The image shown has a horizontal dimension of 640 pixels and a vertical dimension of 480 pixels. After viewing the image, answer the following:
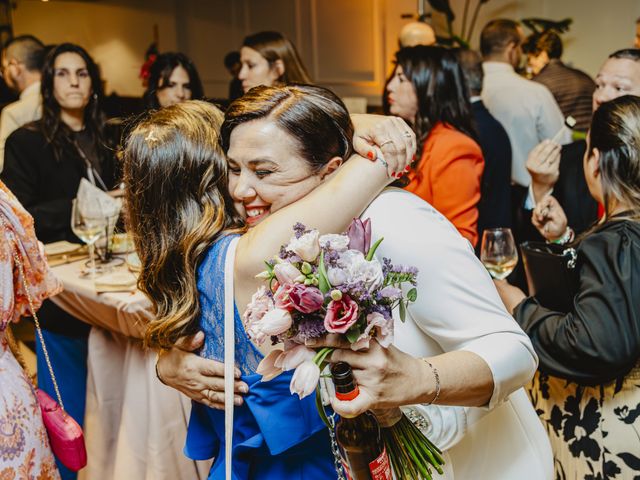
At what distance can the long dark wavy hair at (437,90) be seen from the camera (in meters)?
2.88

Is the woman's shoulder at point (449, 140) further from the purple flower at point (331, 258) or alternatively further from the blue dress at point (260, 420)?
the purple flower at point (331, 258)

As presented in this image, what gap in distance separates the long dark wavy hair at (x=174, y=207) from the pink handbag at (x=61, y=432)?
470 millimetres

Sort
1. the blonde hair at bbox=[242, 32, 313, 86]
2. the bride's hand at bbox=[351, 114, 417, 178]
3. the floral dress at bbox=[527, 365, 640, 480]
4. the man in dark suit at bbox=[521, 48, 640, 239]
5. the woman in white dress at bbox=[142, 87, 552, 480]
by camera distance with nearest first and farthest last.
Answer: the woman in white dress at bbox=[142, 87, 552, 480] < the bride's hand at bbox=[351, 114, 417, 178] < the floral dress at bbox=[527, 365, 640, 480] < the man in dark suit at bbox=[521, 48, 640, 239] < the blonde hair at bbox=[242, 32, 313, 86]

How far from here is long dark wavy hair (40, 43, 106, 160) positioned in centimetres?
317

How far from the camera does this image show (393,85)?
3.02 metres

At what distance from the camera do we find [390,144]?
49.4 inches

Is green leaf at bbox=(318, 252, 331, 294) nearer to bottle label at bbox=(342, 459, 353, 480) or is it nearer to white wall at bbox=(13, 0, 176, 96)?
bottle label at bbox=(342, 459, 353, 480)

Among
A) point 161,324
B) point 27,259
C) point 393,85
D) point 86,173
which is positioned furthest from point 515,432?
point 86,173

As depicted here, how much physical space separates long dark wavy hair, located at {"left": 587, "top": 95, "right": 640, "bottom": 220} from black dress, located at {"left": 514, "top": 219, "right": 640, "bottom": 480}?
0.12 m

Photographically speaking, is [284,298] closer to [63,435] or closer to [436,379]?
[436,379]

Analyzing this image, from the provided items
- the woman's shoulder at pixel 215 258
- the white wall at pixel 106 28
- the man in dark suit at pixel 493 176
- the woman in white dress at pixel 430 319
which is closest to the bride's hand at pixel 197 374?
the woman in white dress at pixel 430 319

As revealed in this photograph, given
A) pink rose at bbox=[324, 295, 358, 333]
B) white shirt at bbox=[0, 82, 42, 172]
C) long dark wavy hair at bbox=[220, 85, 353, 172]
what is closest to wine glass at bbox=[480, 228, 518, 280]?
long dark wavy hair at bbox=[220, 85, 353, 172]

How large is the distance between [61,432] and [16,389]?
0.54 feet

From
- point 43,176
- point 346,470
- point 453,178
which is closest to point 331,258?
point 346,470
